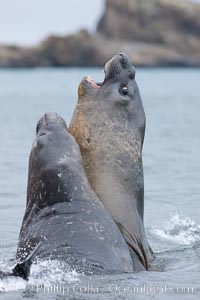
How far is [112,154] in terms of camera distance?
867cm

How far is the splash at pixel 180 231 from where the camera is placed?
10781mm

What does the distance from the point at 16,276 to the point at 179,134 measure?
17196 mm

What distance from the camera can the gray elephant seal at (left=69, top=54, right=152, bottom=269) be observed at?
27.6ft

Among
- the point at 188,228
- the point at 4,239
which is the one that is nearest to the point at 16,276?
the point at 4,239

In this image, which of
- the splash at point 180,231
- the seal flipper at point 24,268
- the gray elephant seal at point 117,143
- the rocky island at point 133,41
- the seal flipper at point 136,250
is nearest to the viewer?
the seal flipper at point 24,268

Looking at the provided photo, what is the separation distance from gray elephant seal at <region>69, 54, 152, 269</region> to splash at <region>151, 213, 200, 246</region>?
201cm

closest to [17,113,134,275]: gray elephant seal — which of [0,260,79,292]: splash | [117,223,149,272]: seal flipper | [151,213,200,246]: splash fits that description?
[0,260,79,292]: splash

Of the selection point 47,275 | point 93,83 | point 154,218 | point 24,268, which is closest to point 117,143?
point 93,83

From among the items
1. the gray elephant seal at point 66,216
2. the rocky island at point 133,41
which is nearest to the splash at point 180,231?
the gray elephant seal at point 66,216

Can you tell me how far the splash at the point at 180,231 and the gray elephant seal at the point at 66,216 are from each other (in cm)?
284

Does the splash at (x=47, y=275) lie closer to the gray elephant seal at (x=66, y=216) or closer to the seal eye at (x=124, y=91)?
the gray elephant seal at (x=66, y=216)

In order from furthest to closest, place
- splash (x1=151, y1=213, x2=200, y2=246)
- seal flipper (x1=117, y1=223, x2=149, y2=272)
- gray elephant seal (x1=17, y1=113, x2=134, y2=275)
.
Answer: splash (x1=151, y1=213, x2=200, y2=246) → seal flipper (x1=117, y1=223, x2=149, y2=272) → gray elephant seal (x1=17, y1=113, x2=134, y2=275)

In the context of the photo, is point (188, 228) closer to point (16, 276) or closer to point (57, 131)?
point (57, 131)

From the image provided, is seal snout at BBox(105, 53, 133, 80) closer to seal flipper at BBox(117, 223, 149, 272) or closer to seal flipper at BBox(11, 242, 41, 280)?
seal flipper at BBox(117, 223, 149, 272)
